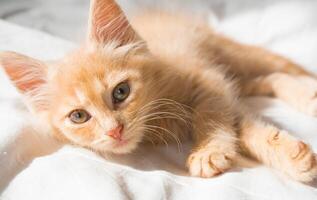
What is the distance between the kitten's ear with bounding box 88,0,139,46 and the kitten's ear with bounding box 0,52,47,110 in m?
0.18

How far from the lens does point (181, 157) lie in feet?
4.64

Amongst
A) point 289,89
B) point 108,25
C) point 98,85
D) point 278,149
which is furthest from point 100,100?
point 289,89

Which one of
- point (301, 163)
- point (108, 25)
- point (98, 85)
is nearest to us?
point (301, 163)

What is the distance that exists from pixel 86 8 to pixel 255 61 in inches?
34.7

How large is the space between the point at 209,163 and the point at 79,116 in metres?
0.37

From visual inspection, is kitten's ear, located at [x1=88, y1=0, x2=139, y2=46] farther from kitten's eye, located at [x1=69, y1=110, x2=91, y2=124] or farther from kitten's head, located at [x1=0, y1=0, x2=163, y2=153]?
kitten's eye, located at [x1=69, y1=110, x2=91, y2=124]

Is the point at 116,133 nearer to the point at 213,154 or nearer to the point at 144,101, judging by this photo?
the point at 144,101

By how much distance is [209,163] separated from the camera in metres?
1.28

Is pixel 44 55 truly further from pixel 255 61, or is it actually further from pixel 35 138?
pixel 255 61

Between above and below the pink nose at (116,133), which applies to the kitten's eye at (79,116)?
below

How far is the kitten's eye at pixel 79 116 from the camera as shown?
134cm

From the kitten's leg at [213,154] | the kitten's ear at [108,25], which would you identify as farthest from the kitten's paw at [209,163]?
the kitten's ear at [108,25]

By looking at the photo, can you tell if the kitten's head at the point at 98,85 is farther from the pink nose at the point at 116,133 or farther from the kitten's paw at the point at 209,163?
the kitten's paw at the point at 209,163

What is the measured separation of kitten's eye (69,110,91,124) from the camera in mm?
1337
